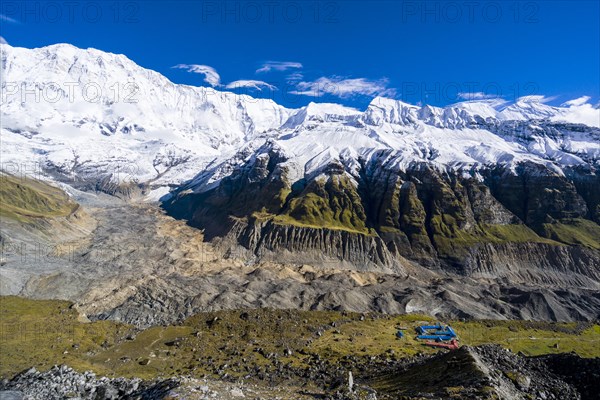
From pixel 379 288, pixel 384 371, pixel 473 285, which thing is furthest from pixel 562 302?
pixel 384 371

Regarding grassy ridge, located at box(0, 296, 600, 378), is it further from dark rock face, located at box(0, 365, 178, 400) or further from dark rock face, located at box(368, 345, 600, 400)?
dark rock face, located at box(368, 345, 600, 400)

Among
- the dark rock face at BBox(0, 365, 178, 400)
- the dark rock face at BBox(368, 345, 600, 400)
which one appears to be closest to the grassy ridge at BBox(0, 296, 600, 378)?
the dark rock face at BBox(0, 365, 178, 400)

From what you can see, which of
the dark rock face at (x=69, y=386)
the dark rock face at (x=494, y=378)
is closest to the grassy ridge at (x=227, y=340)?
the dark rock face at (x=69, y=386)

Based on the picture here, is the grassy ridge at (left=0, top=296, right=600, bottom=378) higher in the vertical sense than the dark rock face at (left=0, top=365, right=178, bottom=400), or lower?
lower

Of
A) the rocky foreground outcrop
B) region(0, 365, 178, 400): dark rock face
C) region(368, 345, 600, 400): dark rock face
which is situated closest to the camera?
the rocky foreground outcrop

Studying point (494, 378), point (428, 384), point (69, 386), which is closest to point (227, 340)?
point (69, 386)

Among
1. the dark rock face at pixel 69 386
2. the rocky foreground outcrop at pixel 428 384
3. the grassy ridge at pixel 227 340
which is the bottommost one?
the grassy ridge at pixel 227 340

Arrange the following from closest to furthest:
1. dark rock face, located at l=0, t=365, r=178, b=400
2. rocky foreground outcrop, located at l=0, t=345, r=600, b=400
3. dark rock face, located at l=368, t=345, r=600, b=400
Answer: rocky foreground outcrop, located at l=0, t=345, r=600, b=400
dark rock face, located at l=368, t=345, r=600, b=400
dark rock face, located at l=0, t=365, r=178, b=400

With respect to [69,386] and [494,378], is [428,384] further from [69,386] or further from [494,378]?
[69,386]

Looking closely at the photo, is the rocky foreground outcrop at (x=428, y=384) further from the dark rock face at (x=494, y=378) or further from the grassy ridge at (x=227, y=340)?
the grassy ridge at (x=227, y=340)
